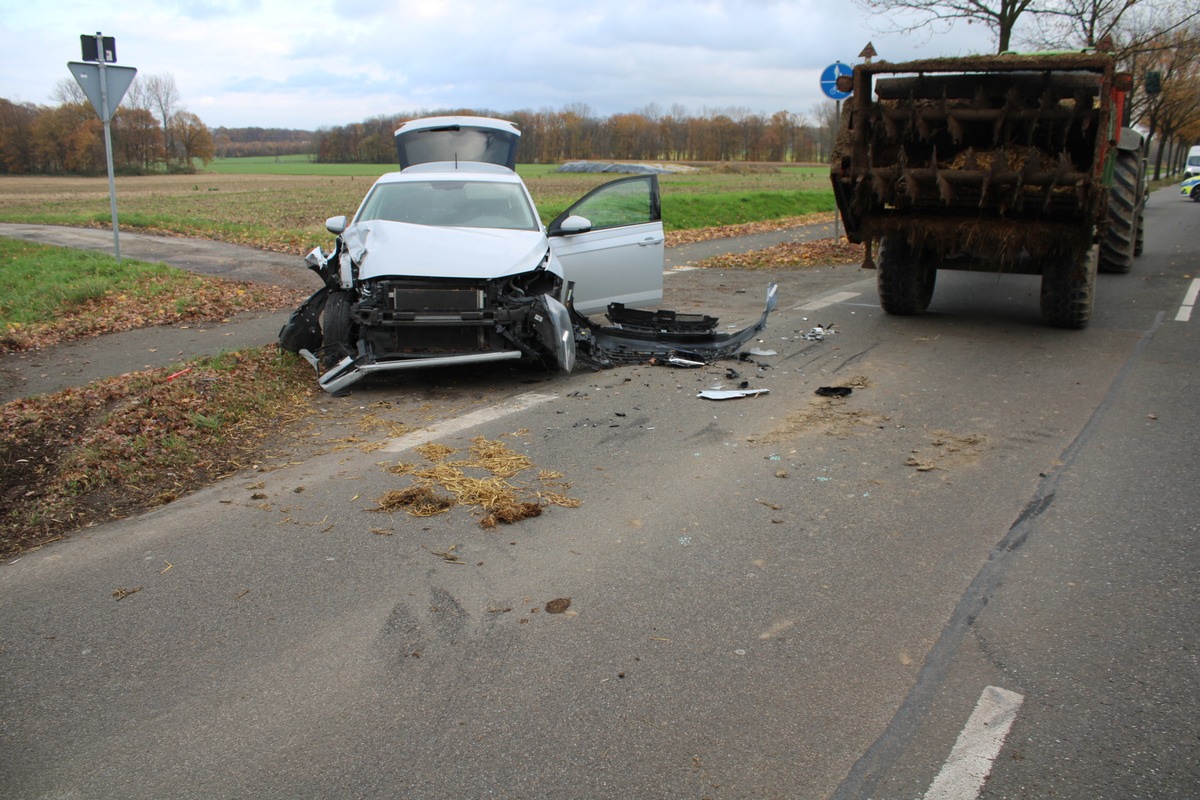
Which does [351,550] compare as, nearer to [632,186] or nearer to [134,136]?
[632,186]

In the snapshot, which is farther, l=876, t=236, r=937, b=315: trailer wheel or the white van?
the white van

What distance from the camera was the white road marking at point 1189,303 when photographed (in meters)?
10.1

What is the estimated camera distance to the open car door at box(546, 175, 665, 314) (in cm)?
920

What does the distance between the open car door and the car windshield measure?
0.58 metres

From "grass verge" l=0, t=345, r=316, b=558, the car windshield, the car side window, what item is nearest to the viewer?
"grass verge" l=0, t=345, r=316, b=558

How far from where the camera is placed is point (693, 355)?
8367 mm

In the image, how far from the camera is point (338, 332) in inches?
291

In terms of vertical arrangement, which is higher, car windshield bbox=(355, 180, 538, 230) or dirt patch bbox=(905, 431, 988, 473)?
car windshield bbox=(355, 180, 538, 230)

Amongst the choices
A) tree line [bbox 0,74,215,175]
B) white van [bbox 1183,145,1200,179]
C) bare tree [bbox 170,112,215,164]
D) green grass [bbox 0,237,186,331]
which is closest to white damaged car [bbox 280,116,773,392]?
green grass [bbox 0,237,186,331]

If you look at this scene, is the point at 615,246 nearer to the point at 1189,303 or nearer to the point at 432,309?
the point at 432,309

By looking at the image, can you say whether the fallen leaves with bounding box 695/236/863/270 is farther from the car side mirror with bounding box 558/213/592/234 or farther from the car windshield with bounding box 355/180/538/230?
the car windshield with bounding box 355/180/538/230

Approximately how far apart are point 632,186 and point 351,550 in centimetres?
611

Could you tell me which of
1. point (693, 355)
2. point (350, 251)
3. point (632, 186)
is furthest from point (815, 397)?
point (350, 251)

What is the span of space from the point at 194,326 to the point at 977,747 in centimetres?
972
